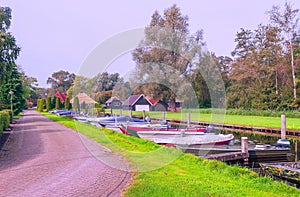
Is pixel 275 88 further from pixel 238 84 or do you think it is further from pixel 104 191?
pixel 104 191

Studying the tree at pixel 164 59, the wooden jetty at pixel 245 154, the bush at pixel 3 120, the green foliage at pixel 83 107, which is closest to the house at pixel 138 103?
the tree at pixel 164 59

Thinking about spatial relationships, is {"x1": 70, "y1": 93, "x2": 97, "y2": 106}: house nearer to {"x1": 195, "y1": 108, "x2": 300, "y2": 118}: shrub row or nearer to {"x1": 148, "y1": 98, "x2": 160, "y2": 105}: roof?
{"x1": 148, "y1": 98, "x2": 160, "y2": 105}: roof

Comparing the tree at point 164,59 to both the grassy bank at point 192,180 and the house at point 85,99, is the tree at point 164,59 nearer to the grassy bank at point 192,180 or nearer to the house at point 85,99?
the house at point 85,99

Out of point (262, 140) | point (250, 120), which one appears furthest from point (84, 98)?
point (262, 140)

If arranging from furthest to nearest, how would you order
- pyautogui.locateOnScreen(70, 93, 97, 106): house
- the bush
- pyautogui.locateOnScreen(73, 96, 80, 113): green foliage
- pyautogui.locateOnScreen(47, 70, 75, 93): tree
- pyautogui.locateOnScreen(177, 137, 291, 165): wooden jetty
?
pyautogui.locateOnScreen(47, 70, 75, 93): tree, pyautogui.locateOnScreen(73, 96, 80, 113): green foliage, pyautogui.locateOnScreen(70, 93, 97, 106): house, the bush, pyautogui.locateOnScreen(177, 137, 291, 165): wooden jetty

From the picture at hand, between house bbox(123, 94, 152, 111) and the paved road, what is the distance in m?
30.6

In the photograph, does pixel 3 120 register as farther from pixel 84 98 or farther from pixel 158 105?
pixel 158 105

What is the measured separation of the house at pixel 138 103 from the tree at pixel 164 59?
331 cm

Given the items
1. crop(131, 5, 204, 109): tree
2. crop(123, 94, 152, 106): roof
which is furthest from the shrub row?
crop(123, 94, 152, 106): roof

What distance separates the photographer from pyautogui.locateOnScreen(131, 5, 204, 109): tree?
35.9 metres

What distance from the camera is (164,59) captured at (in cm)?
3622

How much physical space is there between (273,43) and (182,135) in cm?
3026

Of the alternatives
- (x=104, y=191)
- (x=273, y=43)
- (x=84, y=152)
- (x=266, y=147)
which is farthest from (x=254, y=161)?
(x=273, y=43)

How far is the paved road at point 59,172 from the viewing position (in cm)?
664
